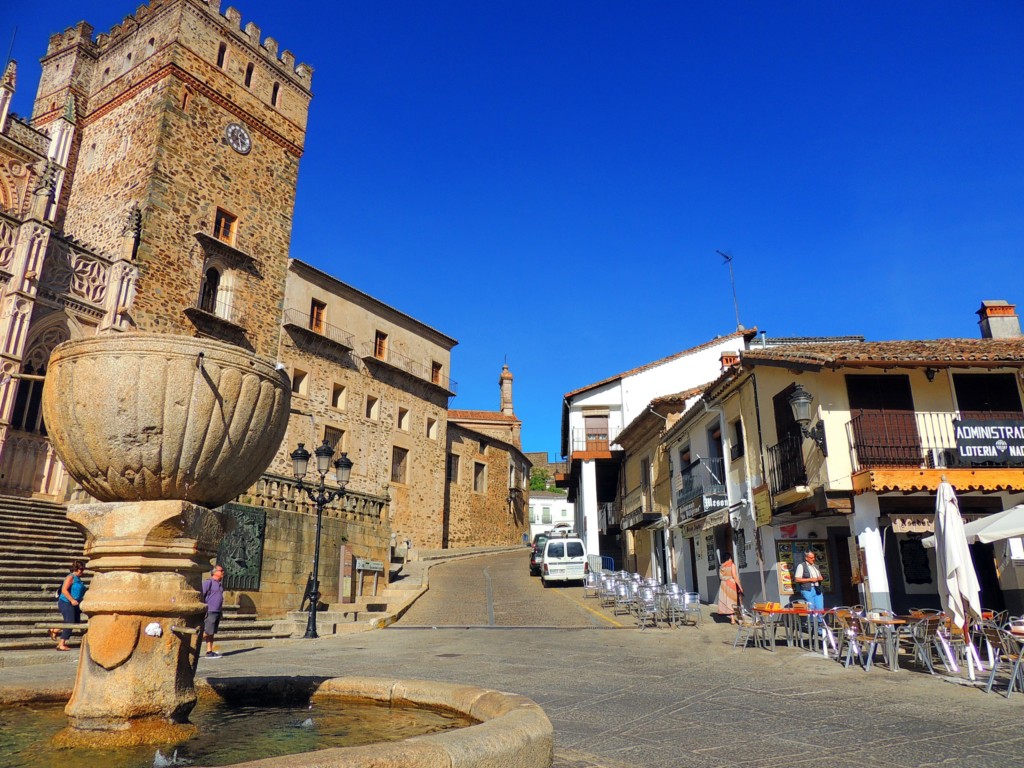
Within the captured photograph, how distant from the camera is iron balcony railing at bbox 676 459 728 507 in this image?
1888 centimetres

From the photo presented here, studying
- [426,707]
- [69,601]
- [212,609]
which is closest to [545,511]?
[212,609]

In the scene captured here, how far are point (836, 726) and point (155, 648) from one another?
4.92 metres

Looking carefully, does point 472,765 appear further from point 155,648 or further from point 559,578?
point 559,578

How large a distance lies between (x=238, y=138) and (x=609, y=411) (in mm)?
19648

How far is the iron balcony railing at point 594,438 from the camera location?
3125cm

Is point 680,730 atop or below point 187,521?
below

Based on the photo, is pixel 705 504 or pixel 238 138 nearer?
pixel 705 504

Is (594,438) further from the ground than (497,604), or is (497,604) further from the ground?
(594,438)

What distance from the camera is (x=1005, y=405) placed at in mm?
14773

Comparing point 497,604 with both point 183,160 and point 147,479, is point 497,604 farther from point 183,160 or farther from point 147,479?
point 183,160

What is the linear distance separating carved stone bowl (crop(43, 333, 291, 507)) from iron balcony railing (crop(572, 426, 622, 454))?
90.1ft

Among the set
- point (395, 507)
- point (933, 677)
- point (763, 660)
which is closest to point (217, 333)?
point (395, 507)

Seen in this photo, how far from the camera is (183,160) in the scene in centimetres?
2523

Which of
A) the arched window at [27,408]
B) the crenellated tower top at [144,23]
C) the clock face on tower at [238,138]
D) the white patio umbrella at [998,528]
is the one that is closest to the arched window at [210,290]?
the clock face on tower at [238,138]
